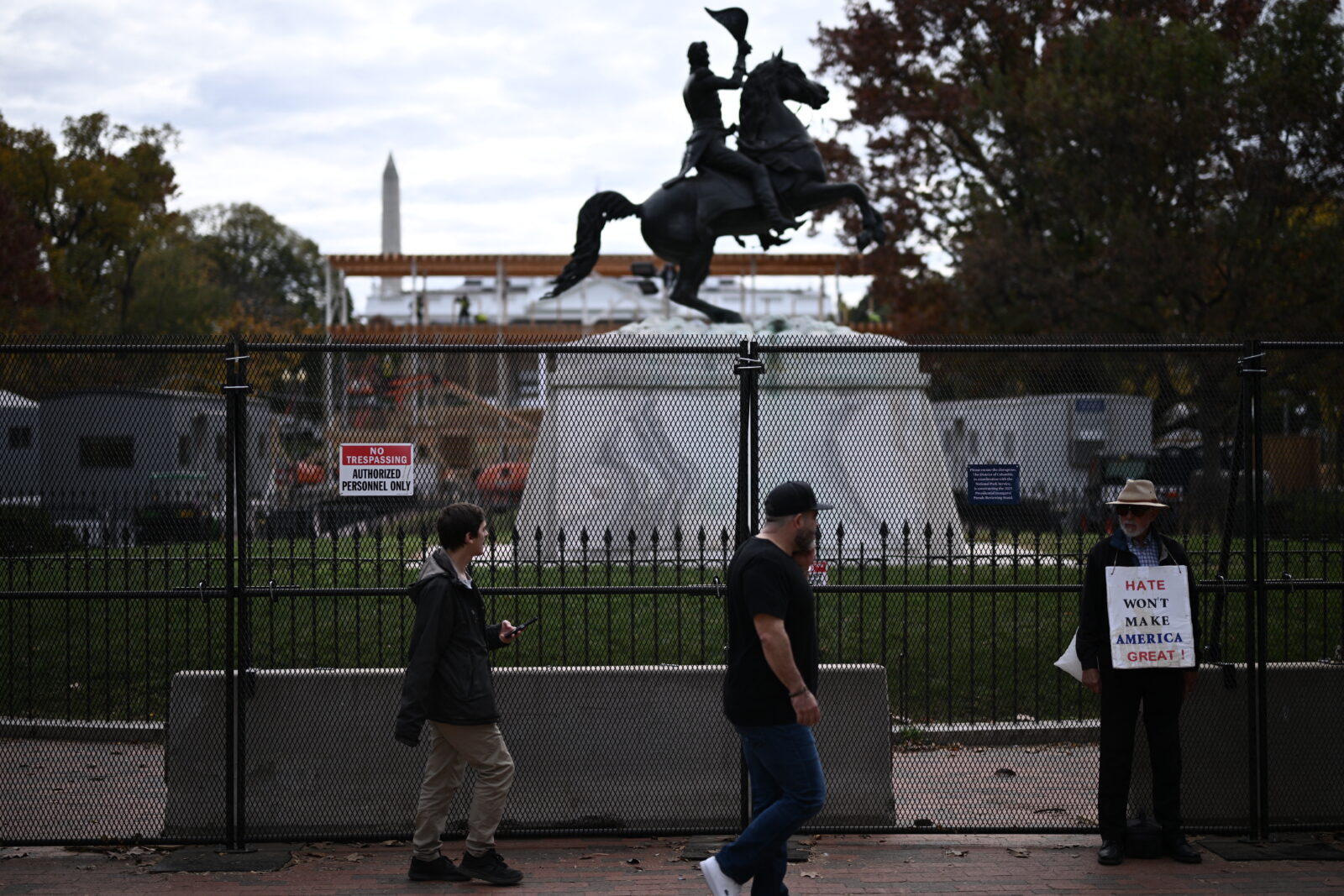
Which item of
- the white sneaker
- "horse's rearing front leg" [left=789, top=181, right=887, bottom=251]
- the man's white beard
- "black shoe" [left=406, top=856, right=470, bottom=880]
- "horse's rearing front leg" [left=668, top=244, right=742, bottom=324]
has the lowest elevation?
"black shoe" [left=406, top=856, right=470, bottom=880]

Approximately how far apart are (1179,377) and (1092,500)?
12.1ft

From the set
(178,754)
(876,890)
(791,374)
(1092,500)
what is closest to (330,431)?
(178,754)

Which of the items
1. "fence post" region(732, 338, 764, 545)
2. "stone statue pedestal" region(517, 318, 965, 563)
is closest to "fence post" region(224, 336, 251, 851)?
"stone statue pedestal" region(517, 318, 965, 563)

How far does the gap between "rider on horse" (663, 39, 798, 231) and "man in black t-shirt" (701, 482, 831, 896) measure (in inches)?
384

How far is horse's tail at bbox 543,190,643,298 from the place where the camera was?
1534 centimetres

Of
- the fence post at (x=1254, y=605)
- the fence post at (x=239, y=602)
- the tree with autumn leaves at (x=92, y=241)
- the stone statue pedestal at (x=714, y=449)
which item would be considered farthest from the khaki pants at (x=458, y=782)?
the tree with autumn leaves at (x=92, y=241)

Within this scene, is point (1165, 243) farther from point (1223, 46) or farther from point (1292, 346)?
point (1292, 346)

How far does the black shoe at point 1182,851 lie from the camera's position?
6.75 m

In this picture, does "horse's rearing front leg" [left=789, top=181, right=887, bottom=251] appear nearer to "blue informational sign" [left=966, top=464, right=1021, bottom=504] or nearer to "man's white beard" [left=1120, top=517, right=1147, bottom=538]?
"blue informational sign" [left=966, top=464, right=1021, bottom=504]

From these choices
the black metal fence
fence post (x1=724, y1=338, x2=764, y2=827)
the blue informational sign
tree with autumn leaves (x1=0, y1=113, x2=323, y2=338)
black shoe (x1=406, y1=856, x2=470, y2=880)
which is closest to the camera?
black shoe (x1=406, y1=856, x2=470, y2=880)

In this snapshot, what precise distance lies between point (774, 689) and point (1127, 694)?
7.52 ft

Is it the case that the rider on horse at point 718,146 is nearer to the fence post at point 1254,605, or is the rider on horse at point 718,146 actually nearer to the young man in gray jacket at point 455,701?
the fence post at point 1254,605

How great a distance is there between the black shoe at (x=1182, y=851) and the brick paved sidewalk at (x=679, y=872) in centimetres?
6

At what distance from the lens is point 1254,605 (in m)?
7.30
